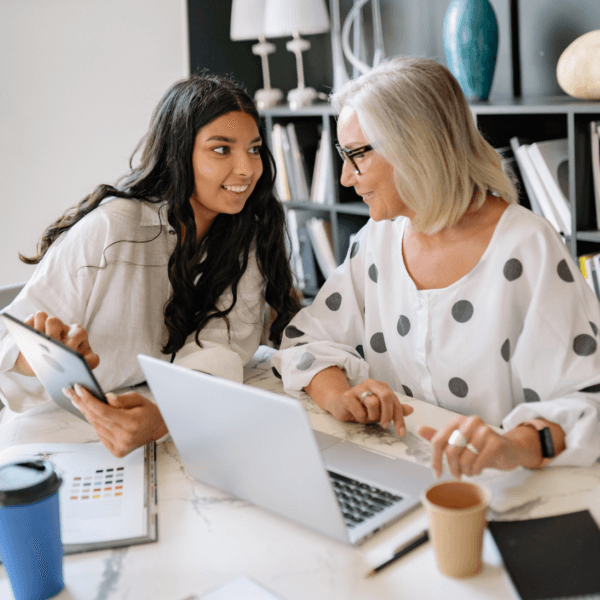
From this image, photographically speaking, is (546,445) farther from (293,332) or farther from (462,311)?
(293,332)

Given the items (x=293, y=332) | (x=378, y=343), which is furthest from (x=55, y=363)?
(x=378, y=343)

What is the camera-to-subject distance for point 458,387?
4.73ft

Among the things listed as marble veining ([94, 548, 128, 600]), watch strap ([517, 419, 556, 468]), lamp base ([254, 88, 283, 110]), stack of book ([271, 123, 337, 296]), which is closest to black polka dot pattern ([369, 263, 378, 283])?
watch strap ([517, 419, 556, 468])

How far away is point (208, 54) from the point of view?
3.48 m

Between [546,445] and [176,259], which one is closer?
[546,445]

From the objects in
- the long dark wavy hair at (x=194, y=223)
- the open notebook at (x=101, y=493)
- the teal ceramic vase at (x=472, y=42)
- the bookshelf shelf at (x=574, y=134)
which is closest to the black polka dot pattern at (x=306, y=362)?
the long dark wavy hair at (x=194, y=223)

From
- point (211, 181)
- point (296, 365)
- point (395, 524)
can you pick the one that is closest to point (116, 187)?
point (211, 181)

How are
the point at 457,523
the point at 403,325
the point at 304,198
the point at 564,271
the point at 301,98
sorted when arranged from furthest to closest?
the point at 304,198 → the point at 301,98 → the point at 403,325 → the point at 564,271 → the point at 457,523

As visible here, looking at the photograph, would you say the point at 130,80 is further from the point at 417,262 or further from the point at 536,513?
the point at 536,513

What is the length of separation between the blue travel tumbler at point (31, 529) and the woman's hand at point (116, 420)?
0.30 meters

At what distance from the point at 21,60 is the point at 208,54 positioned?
0.85m

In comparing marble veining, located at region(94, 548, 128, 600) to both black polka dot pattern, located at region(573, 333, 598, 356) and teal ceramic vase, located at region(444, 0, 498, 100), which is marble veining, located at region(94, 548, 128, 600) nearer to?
black polka dot pattern, located at region(573, 333, 598, 356)

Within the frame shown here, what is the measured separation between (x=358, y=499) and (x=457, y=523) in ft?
0.79

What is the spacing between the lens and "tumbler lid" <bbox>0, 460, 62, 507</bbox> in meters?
0.81
